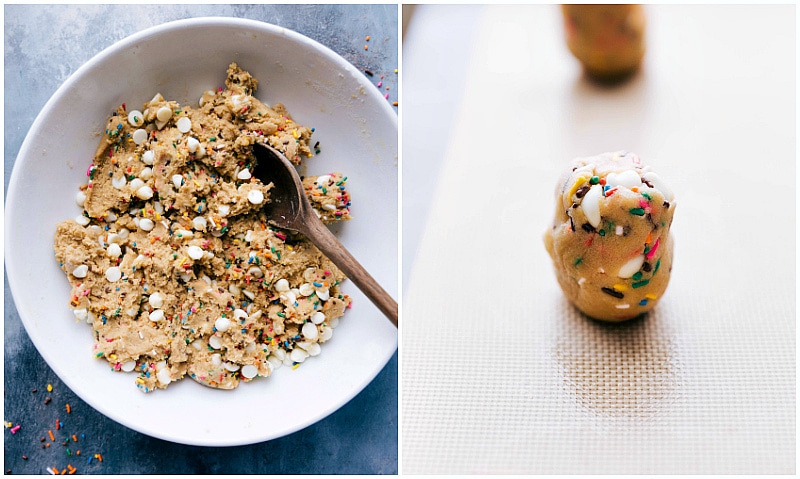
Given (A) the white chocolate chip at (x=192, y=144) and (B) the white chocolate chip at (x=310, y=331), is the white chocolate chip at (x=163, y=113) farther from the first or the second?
(B) the white chocolate chip at (x=310, y=331)

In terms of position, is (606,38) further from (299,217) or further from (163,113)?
(163,113)

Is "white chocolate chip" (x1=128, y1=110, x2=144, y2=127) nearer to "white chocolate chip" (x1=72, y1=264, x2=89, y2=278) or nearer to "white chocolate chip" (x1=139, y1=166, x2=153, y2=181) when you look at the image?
"white chocolate chip" (x1=139, y1=166, x2=153, y2=181)


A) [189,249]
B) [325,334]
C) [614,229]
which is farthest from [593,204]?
[189,249]

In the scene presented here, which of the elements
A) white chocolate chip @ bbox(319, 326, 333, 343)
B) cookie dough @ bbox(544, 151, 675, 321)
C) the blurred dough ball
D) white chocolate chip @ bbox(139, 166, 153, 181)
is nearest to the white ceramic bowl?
white chocolate chip @ bbox(319, 326, 333, 343)

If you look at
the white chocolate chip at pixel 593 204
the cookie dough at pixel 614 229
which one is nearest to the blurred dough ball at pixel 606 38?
the cookie dough at pixel 614 229

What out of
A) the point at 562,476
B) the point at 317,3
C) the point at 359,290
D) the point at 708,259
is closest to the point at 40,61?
the point at 317,3

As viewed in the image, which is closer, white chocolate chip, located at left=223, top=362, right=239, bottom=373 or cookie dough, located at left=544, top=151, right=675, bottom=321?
cookie dough, located at left=544, top=151, right=675, bottom=321
